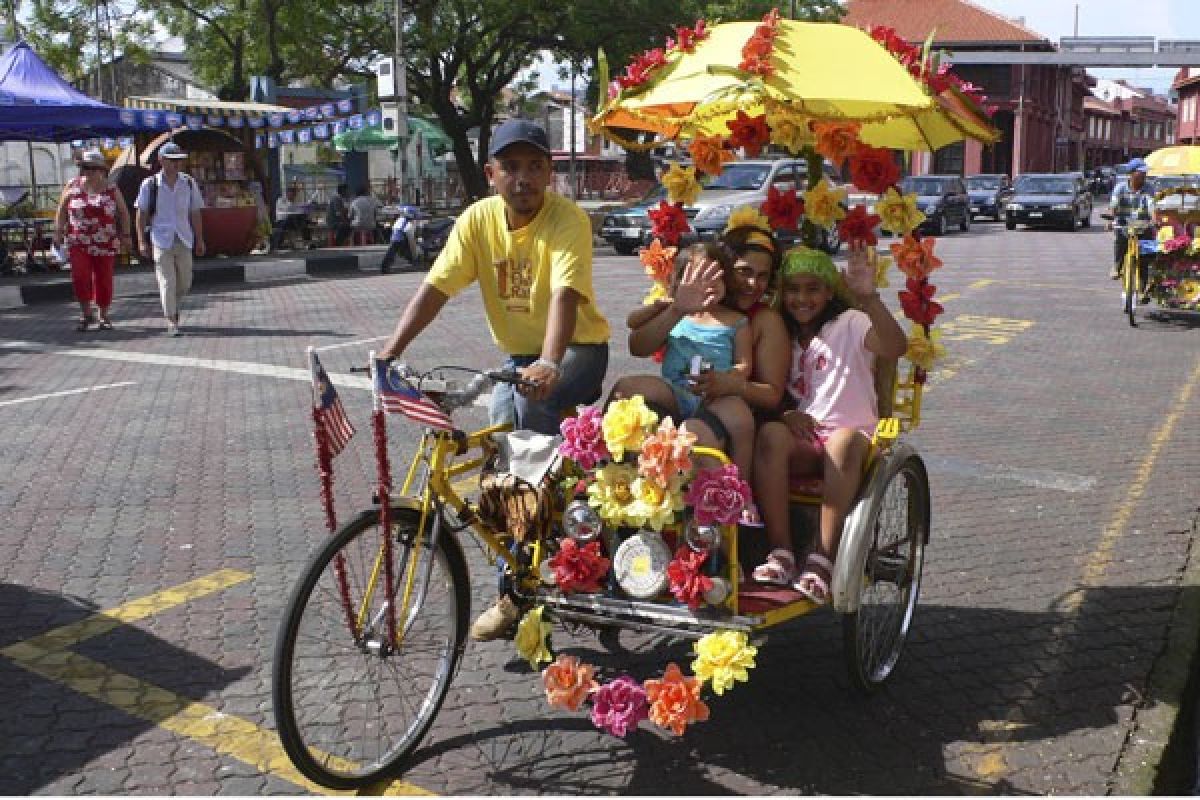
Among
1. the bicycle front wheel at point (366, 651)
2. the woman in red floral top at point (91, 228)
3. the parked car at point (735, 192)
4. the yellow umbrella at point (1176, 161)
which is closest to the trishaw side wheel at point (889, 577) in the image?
the bicycle front wheel at point (366, 651)

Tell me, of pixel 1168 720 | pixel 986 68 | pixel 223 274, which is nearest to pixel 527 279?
pixel 1168 720

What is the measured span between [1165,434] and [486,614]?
5515mm

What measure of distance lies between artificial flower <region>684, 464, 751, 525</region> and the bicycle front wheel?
78 centimetres

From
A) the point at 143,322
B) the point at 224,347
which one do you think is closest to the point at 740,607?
the point at 224,347

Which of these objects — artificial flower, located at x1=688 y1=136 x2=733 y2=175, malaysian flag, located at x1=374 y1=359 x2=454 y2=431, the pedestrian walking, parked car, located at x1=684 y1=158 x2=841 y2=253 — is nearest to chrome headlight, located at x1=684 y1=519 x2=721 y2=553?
malaysian flag, located at x1=374 y1=359 x2=454 y2=431

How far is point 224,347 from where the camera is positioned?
11164mm

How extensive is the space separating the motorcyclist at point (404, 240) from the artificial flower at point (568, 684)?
1748cm

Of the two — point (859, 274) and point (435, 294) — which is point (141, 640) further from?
point (859, 274)

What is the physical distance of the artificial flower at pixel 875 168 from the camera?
14.8 ft

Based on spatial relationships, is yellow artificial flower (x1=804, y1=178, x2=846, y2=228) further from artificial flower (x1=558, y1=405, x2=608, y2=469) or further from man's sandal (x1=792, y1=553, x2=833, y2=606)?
artificial flower (x1=558, y1=405, x2=608, y2=469)

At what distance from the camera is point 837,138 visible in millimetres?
4387

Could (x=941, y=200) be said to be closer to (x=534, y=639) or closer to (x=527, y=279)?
(x=527, y=279)

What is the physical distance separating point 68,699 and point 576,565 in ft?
5.90

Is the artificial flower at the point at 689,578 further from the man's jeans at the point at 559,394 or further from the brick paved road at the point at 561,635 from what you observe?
the man's jeans at the point at 559,394
